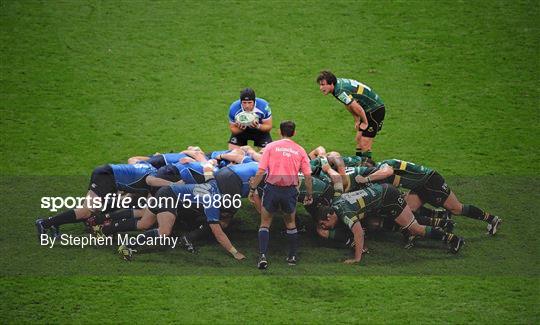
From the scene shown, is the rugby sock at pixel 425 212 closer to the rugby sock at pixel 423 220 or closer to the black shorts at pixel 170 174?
the rugby sock at pixel 423 220

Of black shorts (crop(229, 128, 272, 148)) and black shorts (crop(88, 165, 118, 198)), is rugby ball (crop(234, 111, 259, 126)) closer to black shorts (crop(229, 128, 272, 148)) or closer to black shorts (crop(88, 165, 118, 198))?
black shorts (crop(229, 128, 272, 148))

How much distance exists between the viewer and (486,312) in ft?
Answer: 43.9

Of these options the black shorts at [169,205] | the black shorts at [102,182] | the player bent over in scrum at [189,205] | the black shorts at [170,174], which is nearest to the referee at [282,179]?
the player bent over in scrum at [189,205]

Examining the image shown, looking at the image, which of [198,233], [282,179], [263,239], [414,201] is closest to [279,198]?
[282,179]

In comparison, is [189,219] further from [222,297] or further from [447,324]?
[447,324]

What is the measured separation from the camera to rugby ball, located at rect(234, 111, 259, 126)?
16.5m

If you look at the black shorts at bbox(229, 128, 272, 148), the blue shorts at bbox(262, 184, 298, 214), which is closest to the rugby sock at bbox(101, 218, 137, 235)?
the blue shorts at bbox(262, 184, 298, 214)

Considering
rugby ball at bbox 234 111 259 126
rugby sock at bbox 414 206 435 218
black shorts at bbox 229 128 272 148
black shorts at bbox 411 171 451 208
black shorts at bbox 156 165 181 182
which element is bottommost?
rugby sock at bbox 414 206 435 218

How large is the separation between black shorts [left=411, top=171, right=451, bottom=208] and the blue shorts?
2.43m

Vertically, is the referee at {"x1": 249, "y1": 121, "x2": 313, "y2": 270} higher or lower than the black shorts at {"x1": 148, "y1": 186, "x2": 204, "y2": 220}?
higher

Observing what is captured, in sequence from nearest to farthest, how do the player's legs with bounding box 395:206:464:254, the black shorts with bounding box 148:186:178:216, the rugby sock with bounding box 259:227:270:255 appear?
the rugby sock with bounding box 259:227:270:255 < the black shorts with bounding box 148:186:178:216 < the player's legs with bounding box 395:206:464:254

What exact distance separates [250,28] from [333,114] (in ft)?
11.5

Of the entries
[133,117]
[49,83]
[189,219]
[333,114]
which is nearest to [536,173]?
[333,114]

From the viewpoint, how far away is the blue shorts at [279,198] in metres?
14.2
